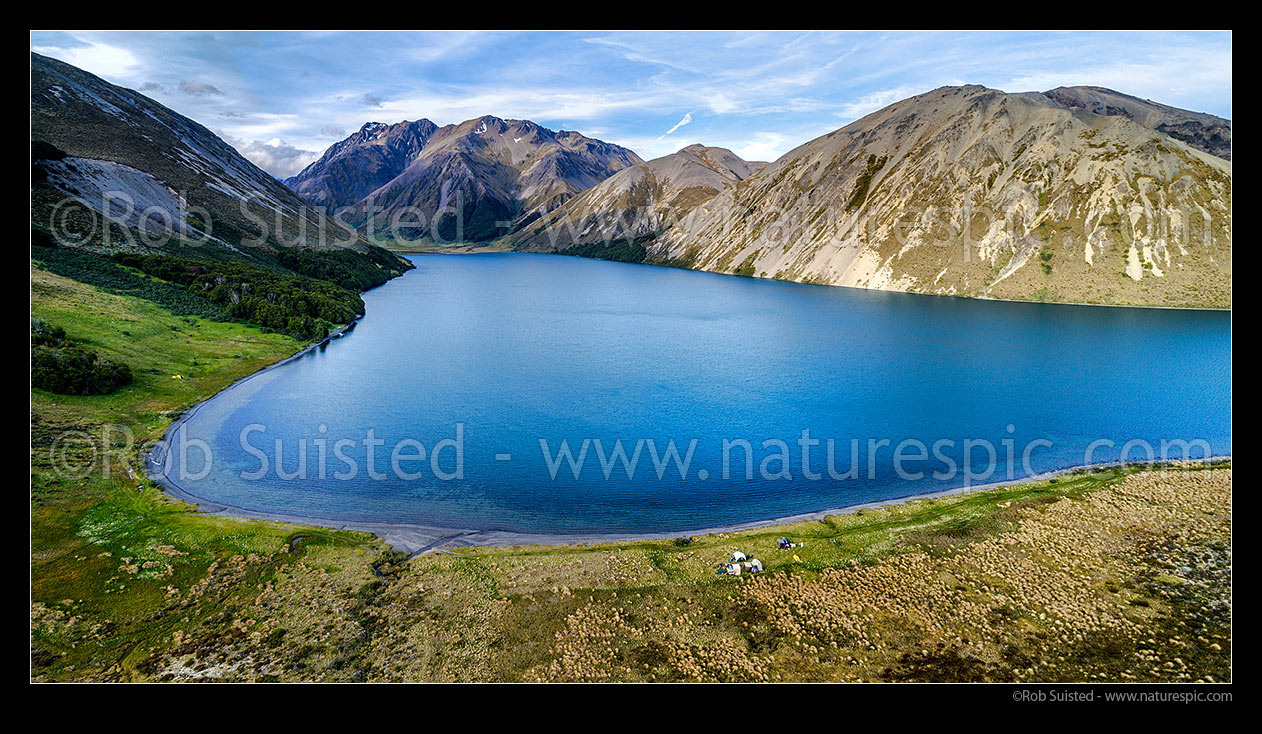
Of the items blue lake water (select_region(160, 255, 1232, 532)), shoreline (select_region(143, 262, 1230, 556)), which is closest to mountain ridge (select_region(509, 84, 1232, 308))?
blue lake water (select_region(160, 255, 1232, 532))

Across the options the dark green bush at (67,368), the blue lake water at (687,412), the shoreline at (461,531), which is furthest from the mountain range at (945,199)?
the shoreline at (461,531)

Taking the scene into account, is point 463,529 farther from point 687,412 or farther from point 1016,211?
point 1016,211

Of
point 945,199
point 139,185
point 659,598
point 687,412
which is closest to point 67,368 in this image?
point 687,412

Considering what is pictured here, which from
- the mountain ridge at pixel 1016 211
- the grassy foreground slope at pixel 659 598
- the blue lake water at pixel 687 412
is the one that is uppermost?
the mountain ridge at pixel 1016 211

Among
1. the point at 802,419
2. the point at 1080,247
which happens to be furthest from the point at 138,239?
the point at 1080,247

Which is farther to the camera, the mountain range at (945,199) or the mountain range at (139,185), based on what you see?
the mountain range at (945,199)

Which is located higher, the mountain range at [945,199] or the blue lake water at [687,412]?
the mountain range at [945,199]

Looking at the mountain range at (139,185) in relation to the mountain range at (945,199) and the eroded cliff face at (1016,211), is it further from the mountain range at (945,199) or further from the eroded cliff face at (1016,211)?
the eroded cliff face at (1016,211)
